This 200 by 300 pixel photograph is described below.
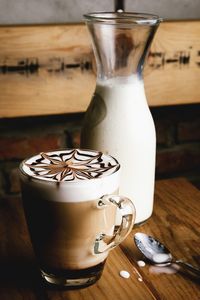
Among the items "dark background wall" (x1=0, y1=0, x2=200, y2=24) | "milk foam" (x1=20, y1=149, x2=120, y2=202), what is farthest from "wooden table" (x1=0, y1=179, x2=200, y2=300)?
"dark background wall" (x1=0, y1=0, x2=200, y2=24)

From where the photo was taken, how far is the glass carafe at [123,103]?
70 centimetres

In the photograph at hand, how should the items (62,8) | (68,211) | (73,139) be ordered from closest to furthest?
(68,211), (62,8), (73,139)

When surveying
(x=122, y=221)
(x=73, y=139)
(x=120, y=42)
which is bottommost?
(x=73, y=139)

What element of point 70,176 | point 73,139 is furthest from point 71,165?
point 73,139

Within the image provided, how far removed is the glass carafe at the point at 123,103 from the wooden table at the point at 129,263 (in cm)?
8

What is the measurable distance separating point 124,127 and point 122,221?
17 centimetres

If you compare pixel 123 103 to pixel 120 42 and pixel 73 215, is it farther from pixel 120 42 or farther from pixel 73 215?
pixel 73 215

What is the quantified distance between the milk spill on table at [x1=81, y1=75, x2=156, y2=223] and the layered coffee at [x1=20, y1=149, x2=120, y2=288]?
4.2 inches

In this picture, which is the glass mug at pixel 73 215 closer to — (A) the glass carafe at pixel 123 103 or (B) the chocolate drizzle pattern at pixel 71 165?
(B) the chocolate drizzle pattern at pixel 71 165

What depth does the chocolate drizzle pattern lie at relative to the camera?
0.58 m

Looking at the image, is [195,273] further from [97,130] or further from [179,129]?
[179,129]

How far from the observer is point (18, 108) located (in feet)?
3.47

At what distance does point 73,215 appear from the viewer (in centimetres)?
56

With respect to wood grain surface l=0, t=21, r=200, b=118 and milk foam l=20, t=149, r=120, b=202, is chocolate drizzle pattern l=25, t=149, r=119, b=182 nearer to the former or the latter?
milk foam l=20, t=149, r=120, b=202
